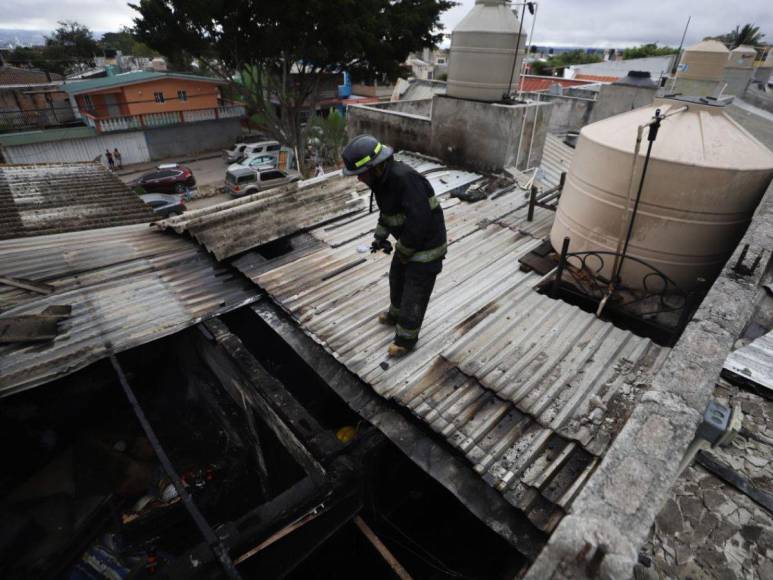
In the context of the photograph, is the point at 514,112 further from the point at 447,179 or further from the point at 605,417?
the point at 605,417

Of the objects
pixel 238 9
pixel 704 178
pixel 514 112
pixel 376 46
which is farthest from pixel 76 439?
pixel 376 46

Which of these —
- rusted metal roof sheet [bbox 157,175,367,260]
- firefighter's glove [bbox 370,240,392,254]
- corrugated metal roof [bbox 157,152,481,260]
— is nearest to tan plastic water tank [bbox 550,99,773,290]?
firefighter's glove [bbox 370,240,392,254]

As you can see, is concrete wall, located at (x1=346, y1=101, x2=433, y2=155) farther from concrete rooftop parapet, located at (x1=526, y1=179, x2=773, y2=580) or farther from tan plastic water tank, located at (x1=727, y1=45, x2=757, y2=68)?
tan plastic water tank, located at (x1=727, y1=45, x2=757, y2=68)

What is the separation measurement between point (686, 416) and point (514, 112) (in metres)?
7.81

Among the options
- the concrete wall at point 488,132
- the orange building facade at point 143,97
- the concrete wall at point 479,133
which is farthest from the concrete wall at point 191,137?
the concrete wall at point 488,132

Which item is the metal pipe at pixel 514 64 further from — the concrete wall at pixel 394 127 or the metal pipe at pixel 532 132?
the concrete wall at pixel 394 127

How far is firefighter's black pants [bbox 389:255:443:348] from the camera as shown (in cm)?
392

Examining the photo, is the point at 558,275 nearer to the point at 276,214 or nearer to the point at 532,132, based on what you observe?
the point at 276,214

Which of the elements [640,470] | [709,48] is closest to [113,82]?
[709,48]

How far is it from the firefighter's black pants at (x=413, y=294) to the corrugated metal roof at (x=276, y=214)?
2.88 m

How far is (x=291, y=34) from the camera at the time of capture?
50.2 feet

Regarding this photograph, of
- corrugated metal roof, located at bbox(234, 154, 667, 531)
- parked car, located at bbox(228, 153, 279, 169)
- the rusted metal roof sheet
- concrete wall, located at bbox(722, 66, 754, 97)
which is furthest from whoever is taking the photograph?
concrete wall, located at bbox(722, 66, 754, 97)

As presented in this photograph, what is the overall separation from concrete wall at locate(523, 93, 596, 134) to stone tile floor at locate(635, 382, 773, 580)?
16990mm

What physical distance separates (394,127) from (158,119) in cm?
2481
